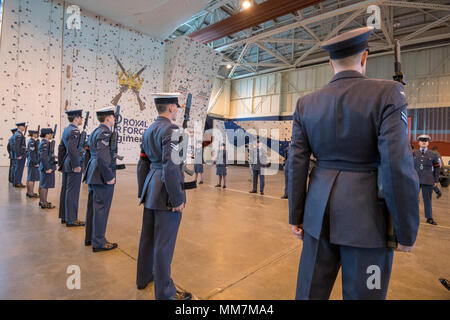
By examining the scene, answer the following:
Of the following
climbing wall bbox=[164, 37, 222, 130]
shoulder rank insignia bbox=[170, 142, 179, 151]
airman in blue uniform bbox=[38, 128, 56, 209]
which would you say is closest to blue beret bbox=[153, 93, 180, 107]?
shoulder rank insignia bbox=[170, 142, 179, 151]

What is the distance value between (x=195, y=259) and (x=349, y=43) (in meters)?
2.46

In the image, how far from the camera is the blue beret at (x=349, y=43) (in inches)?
45.6

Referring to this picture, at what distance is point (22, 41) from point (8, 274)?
10.9m

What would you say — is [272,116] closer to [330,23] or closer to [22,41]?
[330,23]

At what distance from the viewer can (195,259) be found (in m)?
2.71

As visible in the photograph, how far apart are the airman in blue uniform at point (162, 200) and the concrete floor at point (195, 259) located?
0.71 feet

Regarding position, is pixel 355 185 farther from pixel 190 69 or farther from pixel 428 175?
pixel 190 69

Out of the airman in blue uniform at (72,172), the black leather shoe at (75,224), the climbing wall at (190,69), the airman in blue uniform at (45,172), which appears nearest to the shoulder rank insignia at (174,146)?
the airman in blue uniform at (72,172)

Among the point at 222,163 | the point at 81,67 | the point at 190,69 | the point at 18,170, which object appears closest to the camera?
the point at 18,170

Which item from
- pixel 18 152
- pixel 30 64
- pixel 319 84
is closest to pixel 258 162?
pixel 18 152

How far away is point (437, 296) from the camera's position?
213 cm

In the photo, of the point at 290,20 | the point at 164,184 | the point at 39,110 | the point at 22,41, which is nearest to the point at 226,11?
the point at 290,20

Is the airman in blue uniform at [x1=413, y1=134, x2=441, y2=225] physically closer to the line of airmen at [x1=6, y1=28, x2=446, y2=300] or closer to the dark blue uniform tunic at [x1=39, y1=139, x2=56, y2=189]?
the line of airmen at [x1=6, y1=28, x2=446, y2=300]

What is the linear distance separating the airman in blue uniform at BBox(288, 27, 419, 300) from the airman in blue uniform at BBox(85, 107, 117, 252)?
7.45 feet
